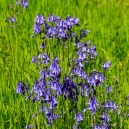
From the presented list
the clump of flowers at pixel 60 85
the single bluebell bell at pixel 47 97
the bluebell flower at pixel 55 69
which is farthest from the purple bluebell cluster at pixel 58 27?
the single bluebell bell at pixel 47 97

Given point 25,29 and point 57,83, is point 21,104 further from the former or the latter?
point 25,29

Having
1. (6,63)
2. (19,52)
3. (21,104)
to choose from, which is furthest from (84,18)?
(21,104)

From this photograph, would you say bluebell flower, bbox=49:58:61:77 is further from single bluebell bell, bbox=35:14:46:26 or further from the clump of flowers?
single bluebell bell, bbox=35:14:46:26

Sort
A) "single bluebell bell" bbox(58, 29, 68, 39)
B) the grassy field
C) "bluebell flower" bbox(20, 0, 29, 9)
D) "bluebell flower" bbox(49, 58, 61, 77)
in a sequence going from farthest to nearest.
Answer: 1. "bluebell flower" bbox(20, 0, 29, 9)
2. the grassy field
3. "single bluebell bell" bbox(58, 29, 68, 39)
4. "bluebell flower" bbox(49, 58, 61, 77)

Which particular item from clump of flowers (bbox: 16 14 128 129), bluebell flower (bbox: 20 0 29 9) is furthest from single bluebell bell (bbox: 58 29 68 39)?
bluebell flower (bbox: 20 0 29 9)

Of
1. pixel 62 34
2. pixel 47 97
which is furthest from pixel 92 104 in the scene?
pixel 62 34

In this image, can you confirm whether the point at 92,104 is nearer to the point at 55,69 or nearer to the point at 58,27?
the point at 55,69

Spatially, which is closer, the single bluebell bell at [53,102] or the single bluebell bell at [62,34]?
the single bluebell bell at [53,102]

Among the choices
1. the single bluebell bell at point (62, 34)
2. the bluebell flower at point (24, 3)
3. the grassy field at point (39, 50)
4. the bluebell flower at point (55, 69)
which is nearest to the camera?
the bluebell flower at point (55, 69)

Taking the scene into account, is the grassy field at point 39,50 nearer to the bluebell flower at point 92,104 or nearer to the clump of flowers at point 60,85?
the clump of flowers at point 60,85
